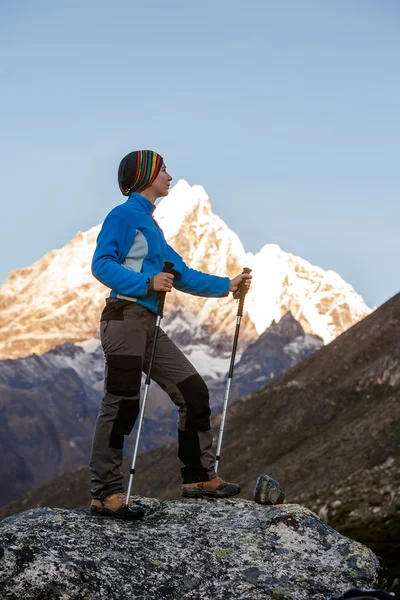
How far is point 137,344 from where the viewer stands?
951 centimetres

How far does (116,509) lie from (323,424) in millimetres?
73107

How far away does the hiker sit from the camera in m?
9.34

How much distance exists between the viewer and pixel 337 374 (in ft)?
288

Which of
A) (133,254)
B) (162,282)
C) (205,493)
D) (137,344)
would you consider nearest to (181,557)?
(205,493)

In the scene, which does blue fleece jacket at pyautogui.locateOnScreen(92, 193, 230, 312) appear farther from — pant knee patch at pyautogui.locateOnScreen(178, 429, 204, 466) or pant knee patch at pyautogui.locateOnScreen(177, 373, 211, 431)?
pant knee patch at pyautogui.locateOnScreen(178, 429, 204, 466)

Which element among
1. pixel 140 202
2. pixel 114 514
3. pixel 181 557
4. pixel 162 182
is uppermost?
pixel 162 182

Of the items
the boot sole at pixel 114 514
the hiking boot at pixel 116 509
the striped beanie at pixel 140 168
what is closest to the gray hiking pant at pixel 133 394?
the hiking boot at pixel 116 509

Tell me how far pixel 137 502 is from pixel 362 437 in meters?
58.5

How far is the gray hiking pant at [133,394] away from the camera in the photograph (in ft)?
30.6

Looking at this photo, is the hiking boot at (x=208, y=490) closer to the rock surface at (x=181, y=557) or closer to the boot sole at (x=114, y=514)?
the rock surface at (x=181, y=557)

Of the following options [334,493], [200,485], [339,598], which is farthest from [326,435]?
[339,598]

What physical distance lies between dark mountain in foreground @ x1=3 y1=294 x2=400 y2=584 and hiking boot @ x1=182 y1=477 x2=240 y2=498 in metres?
43.0

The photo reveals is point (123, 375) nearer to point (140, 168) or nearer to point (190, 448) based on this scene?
point (190, 448)

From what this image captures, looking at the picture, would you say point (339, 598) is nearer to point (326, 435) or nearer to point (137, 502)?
point (137, 502)
